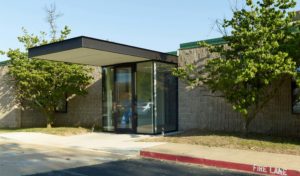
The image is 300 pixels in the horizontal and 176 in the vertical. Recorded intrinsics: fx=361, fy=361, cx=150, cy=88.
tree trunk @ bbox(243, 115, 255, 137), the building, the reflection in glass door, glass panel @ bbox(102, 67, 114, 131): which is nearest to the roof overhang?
the building

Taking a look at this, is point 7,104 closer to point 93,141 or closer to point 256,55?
point 93,141

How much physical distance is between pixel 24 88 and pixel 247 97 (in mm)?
13484

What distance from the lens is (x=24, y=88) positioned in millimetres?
20266

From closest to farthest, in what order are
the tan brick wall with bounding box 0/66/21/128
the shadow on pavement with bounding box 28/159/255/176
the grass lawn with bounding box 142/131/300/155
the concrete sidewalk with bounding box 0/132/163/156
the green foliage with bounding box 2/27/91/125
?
1. the shadow on pavement with bounding box 28/159/255/176
2. the grass lawn with bounding box 142/131/300/155
3. the concrete sidewalk with bounding box 0/132/163/156
4. the green foliage with bounding box 2/27/91/125
5. the tan brick wall with bounding box 0/66/21/128

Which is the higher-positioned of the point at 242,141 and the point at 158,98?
the point at 158,98

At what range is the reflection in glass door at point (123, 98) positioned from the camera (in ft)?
50.4

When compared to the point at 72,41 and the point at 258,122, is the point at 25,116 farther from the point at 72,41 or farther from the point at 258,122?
the point at 258,122

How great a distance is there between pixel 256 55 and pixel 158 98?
5.30 m

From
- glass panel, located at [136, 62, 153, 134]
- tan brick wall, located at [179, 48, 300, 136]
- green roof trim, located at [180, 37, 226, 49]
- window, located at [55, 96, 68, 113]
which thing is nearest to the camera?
tan brick wall, located at [179, 48, 300, 136]

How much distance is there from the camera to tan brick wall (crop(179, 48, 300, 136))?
40.6ft

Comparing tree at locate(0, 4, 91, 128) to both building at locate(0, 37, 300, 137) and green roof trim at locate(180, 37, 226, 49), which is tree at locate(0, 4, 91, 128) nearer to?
building at locate(0, 37, 300, 137)

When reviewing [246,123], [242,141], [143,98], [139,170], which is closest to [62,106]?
[143,98]

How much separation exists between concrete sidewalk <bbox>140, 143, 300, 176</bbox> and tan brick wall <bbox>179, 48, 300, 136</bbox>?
3162 millimetres

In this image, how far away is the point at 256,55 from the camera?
10477 millimetres
